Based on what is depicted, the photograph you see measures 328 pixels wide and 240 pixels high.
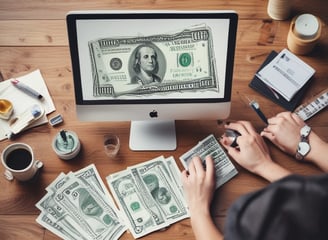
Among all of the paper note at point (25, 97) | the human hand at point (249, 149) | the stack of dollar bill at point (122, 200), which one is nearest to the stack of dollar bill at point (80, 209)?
the stack of dollar bill at point (122, 200)

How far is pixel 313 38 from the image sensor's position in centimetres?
171

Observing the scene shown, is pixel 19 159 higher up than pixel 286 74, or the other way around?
pixel 286 74

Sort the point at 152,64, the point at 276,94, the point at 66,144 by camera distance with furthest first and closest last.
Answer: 1. the point at 276,94
2. the point at 66,144
3. the point at 152,64

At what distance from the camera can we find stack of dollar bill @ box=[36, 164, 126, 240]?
147 cm

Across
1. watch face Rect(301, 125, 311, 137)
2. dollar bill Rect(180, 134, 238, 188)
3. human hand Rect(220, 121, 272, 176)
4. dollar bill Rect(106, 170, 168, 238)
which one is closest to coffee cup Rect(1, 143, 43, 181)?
dollar bill Rect(106, 170, 168, 238)

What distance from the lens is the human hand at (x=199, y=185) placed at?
4.83 feet

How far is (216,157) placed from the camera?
158 cm

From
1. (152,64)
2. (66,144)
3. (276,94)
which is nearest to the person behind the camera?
(152,64)

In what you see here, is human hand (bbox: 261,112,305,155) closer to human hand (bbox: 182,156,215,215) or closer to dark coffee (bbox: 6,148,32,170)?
human hand (bbox: 182,156,215,215)

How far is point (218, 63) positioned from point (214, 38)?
7cm

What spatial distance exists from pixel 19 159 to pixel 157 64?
481mm

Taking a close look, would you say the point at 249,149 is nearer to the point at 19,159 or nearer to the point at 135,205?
the point at 135,205

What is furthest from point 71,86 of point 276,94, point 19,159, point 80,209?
point 276,94

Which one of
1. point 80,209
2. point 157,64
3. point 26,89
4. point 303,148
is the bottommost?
point 80,209
